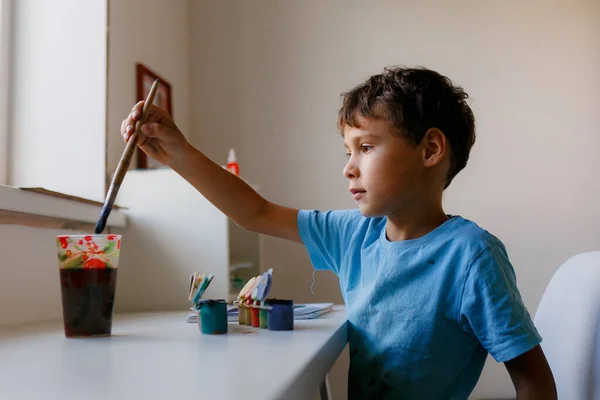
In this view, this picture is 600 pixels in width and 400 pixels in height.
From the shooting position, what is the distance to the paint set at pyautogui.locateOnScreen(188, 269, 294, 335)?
0.85 metres

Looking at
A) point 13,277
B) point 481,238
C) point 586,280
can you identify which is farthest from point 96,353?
point 586,280

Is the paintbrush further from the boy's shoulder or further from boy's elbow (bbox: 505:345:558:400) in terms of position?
boy's elbow (bbox: 505:345:558:400)

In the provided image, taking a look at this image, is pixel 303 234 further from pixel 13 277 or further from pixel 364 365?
pixel 13 277

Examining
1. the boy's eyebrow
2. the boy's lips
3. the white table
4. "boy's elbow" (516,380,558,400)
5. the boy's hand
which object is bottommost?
"boy's elbow" (516,380,558,400)

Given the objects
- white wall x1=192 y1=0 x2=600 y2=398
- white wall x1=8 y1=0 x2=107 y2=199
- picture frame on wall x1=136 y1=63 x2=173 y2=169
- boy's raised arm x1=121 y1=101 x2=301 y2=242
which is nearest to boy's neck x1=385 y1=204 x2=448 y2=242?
boy's raised arm x1=121 y1=101 x2=301 y2=242

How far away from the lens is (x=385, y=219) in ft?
3.43

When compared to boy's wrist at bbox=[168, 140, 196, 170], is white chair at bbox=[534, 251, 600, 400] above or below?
below

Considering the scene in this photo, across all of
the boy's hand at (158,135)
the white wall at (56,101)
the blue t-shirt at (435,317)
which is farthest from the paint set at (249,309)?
the white wall at (56,101)

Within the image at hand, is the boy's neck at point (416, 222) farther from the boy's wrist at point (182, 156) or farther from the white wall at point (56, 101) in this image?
the white wall at point (56, 101)

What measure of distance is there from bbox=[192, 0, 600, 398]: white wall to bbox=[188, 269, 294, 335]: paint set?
139 centimetres

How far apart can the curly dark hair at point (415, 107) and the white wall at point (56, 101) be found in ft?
2.96

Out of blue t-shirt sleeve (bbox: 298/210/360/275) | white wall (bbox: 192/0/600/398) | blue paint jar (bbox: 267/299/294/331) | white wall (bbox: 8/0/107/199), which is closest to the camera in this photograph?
blue paint jar (bbox: 267/299/294/331)

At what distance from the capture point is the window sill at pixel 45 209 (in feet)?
3.73

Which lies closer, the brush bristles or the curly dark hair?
the brush bristles
